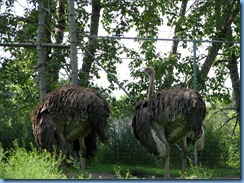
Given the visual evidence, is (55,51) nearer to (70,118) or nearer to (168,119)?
(70,118)

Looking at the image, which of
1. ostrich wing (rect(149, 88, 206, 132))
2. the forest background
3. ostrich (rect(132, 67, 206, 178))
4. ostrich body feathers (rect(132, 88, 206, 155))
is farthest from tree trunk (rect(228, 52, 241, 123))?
ostrich wing (rect(149, 88, 206, 132))

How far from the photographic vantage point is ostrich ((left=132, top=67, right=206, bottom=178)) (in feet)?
26.0

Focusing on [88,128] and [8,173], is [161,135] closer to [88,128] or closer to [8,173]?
[88,128]

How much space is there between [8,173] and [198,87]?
4.01 metres

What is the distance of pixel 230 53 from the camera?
1073 centimetres

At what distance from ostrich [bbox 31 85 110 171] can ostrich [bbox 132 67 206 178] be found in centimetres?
47

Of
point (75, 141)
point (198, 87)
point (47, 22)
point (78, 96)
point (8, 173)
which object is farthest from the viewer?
point (47, 22)

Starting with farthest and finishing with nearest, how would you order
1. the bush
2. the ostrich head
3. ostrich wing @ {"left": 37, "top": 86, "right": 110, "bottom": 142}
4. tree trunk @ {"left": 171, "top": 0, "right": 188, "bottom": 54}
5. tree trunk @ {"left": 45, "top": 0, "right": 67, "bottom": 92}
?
tree trunk @ {"left": 171, "top": 0, "right": 188, "bottom": 54}
tree trunk @ {"left": 45, "top": 0, "right": 67, "bottom": 92}
the bush
the ostrich head
ostrich wing @ {"left": 37, "top": 86, "right": 110, "bottom": 142}

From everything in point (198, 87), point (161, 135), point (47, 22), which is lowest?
point (161, 135)

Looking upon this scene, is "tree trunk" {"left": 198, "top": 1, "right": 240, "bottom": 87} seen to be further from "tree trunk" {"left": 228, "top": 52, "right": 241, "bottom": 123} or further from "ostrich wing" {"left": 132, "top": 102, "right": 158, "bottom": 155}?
"ostrich wing" {"left": 132, "top": 102, "right": 158, "bottom": 155}

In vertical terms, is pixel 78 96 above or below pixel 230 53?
below

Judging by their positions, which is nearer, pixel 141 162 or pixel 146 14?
pixel 141 162

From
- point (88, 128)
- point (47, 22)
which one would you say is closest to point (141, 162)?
point (88, 128)

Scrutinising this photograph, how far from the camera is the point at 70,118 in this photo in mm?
8039
